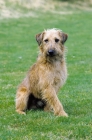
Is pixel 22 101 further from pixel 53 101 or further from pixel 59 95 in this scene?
pixel 59 95

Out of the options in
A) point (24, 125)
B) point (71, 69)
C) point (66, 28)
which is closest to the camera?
point (24, 125)

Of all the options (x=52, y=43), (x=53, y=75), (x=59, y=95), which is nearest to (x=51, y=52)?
(x=52, y=43)

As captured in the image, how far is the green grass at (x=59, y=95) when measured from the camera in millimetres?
7355

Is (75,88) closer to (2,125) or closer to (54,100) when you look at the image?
(54,100)

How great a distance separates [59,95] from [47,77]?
7.29 ft

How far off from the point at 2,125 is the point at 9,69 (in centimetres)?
788

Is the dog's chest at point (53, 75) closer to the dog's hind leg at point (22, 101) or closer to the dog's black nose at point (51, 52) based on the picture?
the dog's black nose at point (51, 52)

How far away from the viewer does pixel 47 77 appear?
8641 millimetres

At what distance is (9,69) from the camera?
15648 millimetres

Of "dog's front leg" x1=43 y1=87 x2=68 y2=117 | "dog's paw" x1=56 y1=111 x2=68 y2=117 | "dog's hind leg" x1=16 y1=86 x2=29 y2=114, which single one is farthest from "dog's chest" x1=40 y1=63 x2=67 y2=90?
"dog's paw" x1=56 y1=111 x2=68 y2=117

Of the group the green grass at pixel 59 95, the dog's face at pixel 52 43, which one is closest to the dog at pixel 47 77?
the dog's face at pixel 52 43

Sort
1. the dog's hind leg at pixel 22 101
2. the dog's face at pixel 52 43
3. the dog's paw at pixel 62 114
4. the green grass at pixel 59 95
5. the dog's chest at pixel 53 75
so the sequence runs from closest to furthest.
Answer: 1. the green grass at pixel 59 95
2. the dog's paw at pixel 62 114
3. the dog's face at pixel 52 43
4. the dog's chest at pixel 53 75
5. the dog's hind leg at pixel 22 101

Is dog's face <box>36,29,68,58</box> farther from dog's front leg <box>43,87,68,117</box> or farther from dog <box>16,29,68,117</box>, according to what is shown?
dog's front leg <box>43,87,68,117</box>

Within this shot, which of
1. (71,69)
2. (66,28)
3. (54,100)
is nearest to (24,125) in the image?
(54,100)
